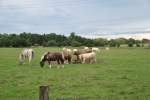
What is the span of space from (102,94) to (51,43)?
121 m

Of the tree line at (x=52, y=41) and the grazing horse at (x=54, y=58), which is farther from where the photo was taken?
the tree line at (x=52, y=41)

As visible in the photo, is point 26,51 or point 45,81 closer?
point 45,81

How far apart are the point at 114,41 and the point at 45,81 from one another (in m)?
130

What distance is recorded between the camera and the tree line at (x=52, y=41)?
132m

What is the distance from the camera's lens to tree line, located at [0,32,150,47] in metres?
132

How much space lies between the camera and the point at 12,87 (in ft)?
59.0

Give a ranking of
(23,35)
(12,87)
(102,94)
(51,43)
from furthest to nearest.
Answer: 1. (23,35)
2. (51,43)
3. (12,87)
4. (102,94)

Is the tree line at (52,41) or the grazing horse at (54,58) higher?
the tree line at (52,41)

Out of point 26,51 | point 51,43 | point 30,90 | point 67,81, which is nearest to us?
point 30,90

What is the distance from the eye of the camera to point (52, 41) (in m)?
140

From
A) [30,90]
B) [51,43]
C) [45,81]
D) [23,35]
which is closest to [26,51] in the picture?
[45,81]

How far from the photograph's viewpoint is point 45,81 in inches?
803

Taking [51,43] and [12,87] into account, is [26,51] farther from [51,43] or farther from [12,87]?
[51,43]

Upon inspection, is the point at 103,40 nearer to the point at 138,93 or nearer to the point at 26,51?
the point at 26,51
